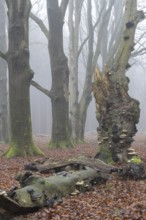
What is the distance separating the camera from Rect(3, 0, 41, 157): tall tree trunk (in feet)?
44.4

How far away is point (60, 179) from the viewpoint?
7.32 m

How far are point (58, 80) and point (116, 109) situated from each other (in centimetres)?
735

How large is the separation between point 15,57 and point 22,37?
799 millimetres

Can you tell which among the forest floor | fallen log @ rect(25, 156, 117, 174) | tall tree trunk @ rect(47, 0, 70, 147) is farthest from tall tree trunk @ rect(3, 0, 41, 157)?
the forest floor

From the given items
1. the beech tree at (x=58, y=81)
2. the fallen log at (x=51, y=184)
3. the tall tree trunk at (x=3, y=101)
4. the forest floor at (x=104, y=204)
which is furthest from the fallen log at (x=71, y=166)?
the tall tree trunk at (x=3, y=101)

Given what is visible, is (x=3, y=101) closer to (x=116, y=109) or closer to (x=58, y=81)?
(x=58, y=81)

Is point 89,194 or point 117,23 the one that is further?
point 117,23

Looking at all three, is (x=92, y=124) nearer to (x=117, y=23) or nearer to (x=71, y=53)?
(x=117, y=23)

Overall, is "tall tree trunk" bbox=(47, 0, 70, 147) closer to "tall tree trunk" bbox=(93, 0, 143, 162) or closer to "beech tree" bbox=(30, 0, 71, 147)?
"beech tree" bbox=(30, 0, 71, 147)

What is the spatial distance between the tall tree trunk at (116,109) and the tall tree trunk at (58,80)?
6180 millimetres

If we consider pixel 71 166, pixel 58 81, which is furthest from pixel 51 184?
pixel 58 81

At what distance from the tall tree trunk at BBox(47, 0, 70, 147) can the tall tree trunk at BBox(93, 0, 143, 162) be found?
6.18m

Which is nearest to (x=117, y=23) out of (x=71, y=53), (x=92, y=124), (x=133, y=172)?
(x=71, y=53)

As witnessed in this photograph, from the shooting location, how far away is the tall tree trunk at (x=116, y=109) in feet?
36.1
